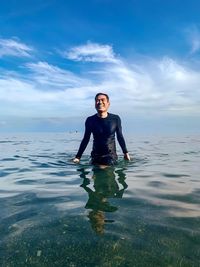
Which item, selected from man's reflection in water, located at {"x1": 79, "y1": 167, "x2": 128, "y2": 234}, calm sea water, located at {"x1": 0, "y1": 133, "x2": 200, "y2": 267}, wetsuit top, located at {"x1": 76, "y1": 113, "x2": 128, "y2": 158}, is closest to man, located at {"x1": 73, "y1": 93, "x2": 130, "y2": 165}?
wetsuit top, located at {"x1": 76, "y1": 113, "x2": 128, "y2": 158}

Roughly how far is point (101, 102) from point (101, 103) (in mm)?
37

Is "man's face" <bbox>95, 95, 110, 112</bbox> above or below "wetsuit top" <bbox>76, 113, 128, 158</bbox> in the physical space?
above

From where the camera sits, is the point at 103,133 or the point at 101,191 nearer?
the point at 101,191

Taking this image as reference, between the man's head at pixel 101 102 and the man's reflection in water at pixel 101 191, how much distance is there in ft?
7.30

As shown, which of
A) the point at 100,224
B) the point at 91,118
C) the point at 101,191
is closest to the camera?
the point at 100,224

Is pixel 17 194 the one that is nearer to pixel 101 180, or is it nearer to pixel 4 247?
pixel 101 180

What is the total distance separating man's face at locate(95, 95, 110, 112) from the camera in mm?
11527

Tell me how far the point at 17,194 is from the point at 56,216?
7.61 ft

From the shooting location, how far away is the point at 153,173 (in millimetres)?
10625

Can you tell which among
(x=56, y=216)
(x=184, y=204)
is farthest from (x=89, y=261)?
(x=184, y=204)

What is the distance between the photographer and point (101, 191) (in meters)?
7.22

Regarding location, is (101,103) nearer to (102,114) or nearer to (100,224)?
(102,114)

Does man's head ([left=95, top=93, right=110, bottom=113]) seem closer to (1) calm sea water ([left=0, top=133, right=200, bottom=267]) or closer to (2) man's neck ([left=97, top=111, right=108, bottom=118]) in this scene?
(2) man's neck ([left=97, top=111, right=108, bottom=118])

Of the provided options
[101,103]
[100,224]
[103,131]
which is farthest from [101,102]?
[100,224]
